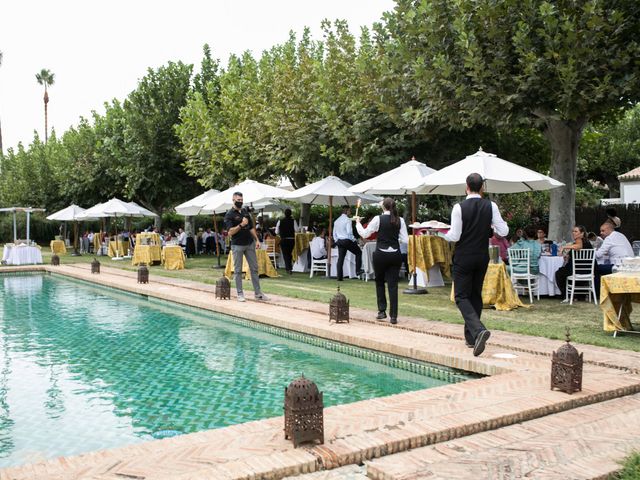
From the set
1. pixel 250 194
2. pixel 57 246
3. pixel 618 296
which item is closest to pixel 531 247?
pixel 618 296

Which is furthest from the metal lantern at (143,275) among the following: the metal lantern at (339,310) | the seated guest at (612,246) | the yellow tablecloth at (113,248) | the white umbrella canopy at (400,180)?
the yellow tablecloth at (113,248)

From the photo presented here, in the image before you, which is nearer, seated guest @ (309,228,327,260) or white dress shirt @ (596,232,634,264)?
white dress shirt @ (596,232,634,264)

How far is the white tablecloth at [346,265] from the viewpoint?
16.8 m

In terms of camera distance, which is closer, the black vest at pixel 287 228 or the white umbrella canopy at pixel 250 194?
the white umbrella canopy at pixel 250 194

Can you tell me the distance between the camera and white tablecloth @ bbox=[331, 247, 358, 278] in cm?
1684

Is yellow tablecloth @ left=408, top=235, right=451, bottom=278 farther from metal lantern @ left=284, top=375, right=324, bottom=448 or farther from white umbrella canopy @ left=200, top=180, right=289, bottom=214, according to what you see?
metal lantern @ left=284, top=375, right=324, bottom=448

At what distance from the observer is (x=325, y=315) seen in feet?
32.8

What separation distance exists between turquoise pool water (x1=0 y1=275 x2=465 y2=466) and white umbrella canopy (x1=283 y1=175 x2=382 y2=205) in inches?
217

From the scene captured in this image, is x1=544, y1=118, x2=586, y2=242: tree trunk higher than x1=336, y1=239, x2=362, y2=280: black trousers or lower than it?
higher

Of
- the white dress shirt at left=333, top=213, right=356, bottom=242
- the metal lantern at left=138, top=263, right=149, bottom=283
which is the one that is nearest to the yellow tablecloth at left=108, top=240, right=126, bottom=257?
the metal lantern at left=138, top=263, right=149, bottom=283

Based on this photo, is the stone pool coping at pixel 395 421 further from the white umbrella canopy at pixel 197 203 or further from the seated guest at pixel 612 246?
the white umbrella canopy at pixel 197 203

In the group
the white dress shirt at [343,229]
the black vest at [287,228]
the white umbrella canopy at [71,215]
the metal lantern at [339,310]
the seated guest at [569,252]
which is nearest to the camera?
the metal lantern at [339,310]

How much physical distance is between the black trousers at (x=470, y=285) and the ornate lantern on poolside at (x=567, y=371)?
55.8 inches

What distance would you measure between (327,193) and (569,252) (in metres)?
6.58
